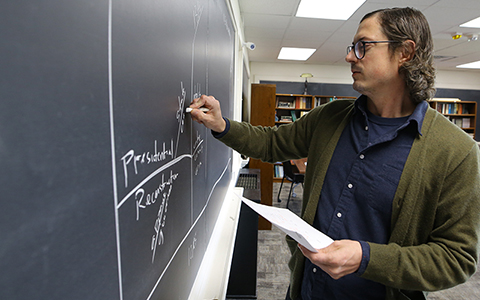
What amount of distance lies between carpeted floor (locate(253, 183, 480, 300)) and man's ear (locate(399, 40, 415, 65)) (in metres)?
1.93

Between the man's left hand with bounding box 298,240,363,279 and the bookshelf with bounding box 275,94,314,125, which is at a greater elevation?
the bookshelf with bounding box 275,94,314,125

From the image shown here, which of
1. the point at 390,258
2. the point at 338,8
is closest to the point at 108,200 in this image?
the point at 390,258

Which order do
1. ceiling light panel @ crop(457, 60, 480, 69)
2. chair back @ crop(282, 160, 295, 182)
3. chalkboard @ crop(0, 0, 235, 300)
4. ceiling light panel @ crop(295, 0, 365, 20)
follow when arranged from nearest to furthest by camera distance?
1. chalkboard @ crop(0, 0, 235, 300)
2. ceiling light panel @ crop(295, 0, 365, 20)
3. chair back @ crop(282, 160, 295, 182)
4. ceiling light panel @ crop(457, 60, 480, 69)

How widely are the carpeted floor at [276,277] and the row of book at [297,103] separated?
3782 mm

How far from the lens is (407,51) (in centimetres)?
82

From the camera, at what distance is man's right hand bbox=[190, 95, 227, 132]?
737mm

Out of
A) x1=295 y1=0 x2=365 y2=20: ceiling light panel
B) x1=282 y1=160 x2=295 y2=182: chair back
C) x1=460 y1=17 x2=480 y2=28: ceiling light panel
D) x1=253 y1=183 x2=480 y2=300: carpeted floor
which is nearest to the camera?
x1=253 y1=183 x2=480 y2=300: carpeted floor

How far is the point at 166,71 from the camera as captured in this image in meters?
0.52

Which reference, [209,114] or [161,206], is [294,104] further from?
[161,206]

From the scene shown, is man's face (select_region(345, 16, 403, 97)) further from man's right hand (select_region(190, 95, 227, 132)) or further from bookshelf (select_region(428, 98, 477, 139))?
bookshelf (select_region(428, 98, 477, 139))

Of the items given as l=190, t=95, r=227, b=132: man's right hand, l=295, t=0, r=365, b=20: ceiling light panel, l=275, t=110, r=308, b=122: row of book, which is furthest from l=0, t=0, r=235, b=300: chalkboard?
l=275, t=110, r=308, b=122: row of book

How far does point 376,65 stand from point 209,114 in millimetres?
559

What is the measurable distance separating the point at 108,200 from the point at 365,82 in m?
0.82

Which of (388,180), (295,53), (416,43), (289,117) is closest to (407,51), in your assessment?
(416,43)
